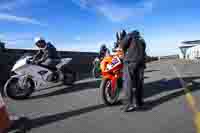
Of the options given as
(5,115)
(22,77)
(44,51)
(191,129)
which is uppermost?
(44,51)

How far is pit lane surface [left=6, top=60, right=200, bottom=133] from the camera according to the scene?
3.63 meters

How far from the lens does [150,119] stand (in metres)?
4.05

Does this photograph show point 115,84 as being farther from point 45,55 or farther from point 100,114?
point 45,55

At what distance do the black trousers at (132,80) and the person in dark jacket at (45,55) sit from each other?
2.94 metres

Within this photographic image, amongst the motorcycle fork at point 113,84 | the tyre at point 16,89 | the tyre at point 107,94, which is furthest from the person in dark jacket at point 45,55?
the motorcycle fork at point 113,84

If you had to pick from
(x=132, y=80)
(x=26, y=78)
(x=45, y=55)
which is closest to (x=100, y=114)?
(x=132, y=80)

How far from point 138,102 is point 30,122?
237 centimetres

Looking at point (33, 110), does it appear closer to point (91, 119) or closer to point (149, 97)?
point (91, 119)

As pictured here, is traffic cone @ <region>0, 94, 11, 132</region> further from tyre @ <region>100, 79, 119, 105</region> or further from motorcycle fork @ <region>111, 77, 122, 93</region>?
motorcycle fork @ <region>111, 77, 122, 93</region>

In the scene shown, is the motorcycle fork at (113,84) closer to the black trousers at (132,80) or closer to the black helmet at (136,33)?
the black trousers at (132,80)

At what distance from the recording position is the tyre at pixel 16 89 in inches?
230

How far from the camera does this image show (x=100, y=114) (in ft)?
14.6

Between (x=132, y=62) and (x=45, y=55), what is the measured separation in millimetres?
3160

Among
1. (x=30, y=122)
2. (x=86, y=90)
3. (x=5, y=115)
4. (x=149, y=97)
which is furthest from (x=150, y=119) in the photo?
(x=86, y=90)
